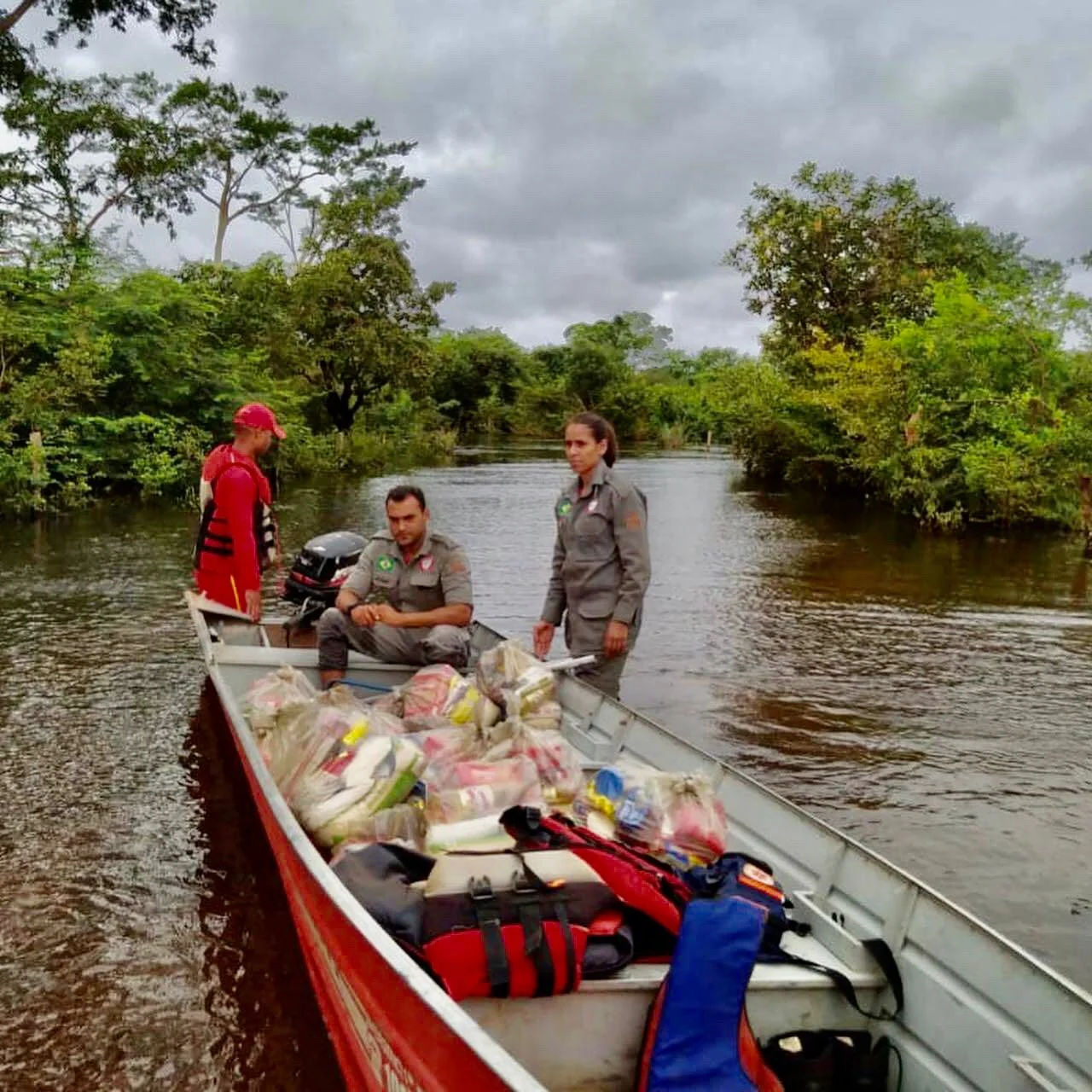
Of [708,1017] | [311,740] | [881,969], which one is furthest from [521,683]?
[708,1017]

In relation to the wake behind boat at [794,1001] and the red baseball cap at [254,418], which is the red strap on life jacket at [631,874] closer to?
the wake behind boat at [794,1001]

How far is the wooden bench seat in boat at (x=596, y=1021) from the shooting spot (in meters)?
2.42

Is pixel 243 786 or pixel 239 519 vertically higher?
pixel 239 519

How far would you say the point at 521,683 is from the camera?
460 centimetres

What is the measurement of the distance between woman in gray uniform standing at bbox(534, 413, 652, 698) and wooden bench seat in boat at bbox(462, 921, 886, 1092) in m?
2.35

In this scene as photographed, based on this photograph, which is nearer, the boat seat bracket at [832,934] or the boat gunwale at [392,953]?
the boat gunwale at [392,953]

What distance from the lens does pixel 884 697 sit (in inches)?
290

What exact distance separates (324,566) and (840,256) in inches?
878

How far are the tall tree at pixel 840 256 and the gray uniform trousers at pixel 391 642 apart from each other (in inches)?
868

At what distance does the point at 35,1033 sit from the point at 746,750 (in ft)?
14.3

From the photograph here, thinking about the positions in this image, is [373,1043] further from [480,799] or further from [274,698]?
[274,698]

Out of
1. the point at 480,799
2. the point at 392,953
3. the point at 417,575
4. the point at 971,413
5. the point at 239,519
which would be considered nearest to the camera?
the point at 392,953

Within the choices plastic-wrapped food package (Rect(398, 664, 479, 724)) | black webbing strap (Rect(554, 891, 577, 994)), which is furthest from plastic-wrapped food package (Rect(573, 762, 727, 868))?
plastic-wrapped food package (Rect(398, 664, 479, 724))

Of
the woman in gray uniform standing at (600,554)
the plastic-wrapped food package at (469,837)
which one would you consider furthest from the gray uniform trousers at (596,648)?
the plastic-wrapped food package at (469,837)
